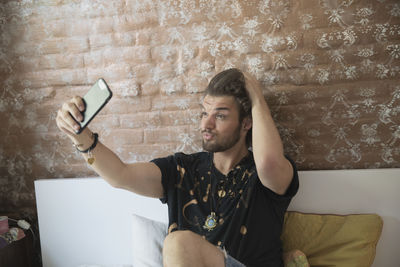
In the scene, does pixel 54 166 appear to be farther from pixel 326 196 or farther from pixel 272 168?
pixel 326 196

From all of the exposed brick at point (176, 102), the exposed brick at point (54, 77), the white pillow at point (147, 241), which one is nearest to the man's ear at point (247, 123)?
the exposed brick at point (176, 102)

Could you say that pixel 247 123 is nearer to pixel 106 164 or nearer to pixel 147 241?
pixel 106 164

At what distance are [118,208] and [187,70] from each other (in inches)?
33.7

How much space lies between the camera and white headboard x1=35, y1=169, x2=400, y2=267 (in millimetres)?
A: 1498

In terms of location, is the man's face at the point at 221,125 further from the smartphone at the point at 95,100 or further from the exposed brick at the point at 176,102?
the smartphone at the point at 95,100

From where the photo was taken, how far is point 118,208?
5.55 feet

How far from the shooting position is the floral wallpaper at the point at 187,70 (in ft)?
4.96

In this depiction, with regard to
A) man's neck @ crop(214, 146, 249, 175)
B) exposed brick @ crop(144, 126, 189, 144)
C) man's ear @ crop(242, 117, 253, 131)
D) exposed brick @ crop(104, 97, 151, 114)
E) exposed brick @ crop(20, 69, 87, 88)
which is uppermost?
exposed brick @ crop(20, 69, 87, 88)

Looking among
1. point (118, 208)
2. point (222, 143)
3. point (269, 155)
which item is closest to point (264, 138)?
point (269, 155)

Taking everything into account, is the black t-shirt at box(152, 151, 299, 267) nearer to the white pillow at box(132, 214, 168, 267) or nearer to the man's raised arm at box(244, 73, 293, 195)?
the man's raised arm at box(244, 73, 293, 195)

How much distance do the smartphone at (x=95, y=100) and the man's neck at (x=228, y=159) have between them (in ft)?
1.98

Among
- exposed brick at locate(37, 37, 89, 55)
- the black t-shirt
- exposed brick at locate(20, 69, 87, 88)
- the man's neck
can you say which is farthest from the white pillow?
exposed brick at locate(37, 37, 89, 55)

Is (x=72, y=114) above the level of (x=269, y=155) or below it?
above

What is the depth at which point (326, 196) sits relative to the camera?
5.02 feet
